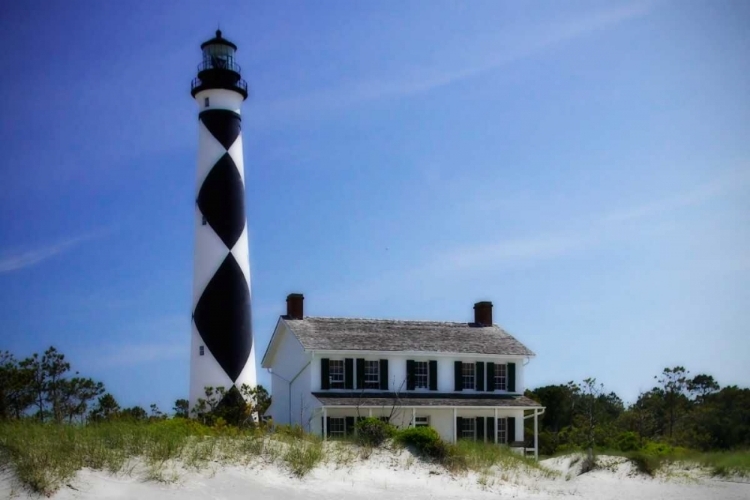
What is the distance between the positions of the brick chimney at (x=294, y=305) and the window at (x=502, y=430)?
8.31 metres

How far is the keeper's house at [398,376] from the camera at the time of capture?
92.8 ft

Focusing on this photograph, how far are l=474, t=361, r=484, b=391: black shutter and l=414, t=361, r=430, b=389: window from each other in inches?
79.1

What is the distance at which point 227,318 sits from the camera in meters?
26.1

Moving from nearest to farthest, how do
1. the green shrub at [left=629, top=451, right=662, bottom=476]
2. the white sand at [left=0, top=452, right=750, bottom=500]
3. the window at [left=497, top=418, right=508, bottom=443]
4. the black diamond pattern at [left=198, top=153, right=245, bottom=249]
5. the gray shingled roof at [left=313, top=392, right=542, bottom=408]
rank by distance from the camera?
the white sand at [left=0, top=452, right=750, bottom=500] < the green shrub at [left=629, top=451, right=662, bottom=476] < the black diamond pattern at [left=198, top=153, right=245, bottom=249] < the gray shingled roof at [left=313, top=392, right=542, bottom=408] < the window at [left=497, top=418, right=508, bottom=443]

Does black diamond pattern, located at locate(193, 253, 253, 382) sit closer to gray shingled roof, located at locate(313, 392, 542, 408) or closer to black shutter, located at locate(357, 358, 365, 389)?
gray shingled roof, located at locate(313, 392, 542, 408)

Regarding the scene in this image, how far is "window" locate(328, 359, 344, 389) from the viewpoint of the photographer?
94.5 feet

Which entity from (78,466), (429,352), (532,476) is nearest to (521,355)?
(429,352)

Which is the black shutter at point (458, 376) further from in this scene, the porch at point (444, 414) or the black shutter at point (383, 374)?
the black shutter at point (383, 374)

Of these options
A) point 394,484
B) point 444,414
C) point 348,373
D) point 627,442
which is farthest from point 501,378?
point 394,484

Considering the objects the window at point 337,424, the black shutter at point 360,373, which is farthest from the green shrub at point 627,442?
the window at point 337,424

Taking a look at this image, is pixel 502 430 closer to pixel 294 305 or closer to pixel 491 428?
pixel 491 428

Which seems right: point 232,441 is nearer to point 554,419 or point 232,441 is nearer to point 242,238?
point 242,238

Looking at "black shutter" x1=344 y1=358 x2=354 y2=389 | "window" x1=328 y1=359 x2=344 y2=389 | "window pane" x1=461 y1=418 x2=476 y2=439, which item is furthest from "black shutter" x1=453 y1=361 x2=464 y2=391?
"window" x1=328 y1=359 x2=344 y2=389

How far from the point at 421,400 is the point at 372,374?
1974 mm
